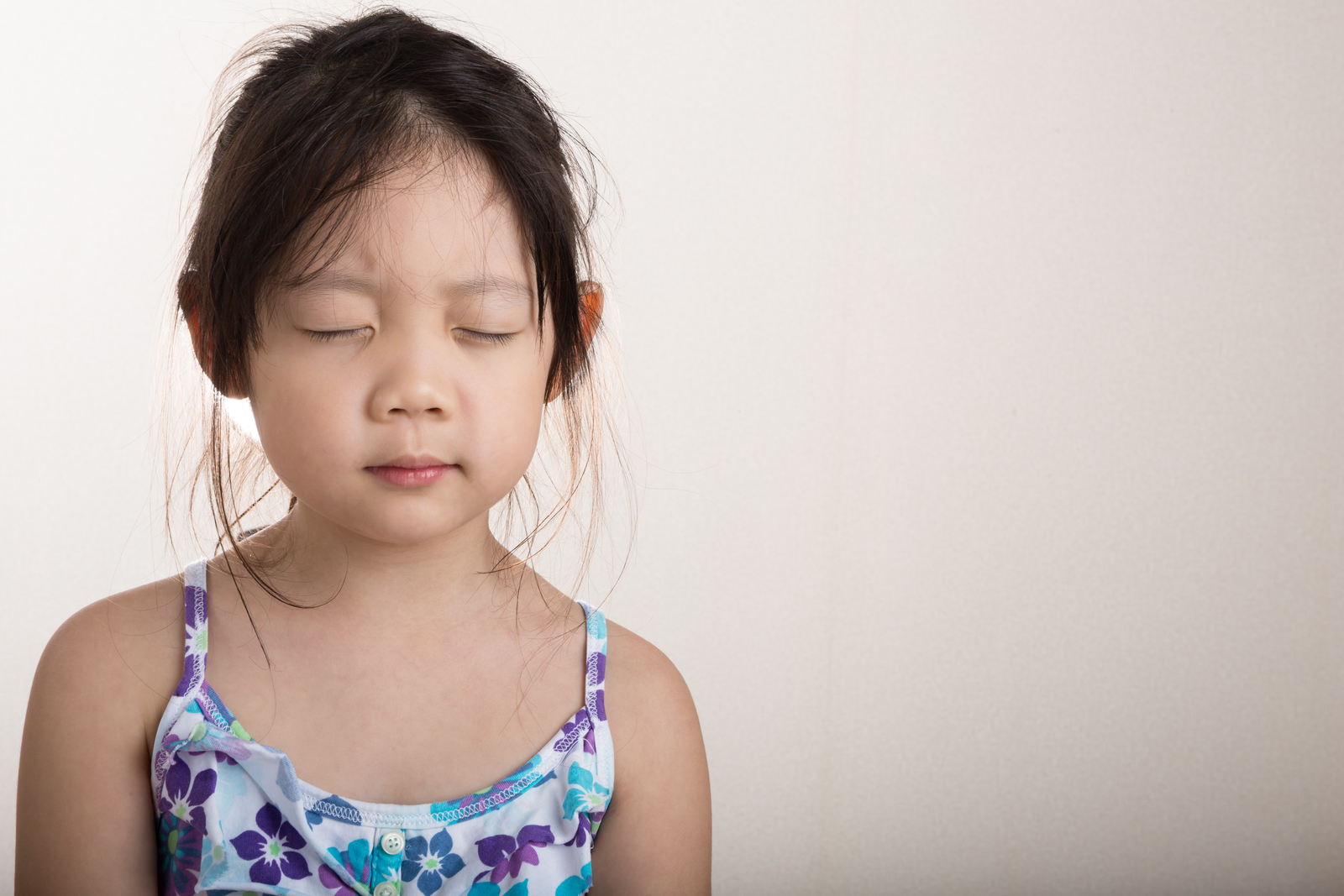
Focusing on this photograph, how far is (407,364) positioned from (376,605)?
196 mm

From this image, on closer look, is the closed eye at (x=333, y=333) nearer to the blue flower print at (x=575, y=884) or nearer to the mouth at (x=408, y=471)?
the mouth at (x=408, y=471)

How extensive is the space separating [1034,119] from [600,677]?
2.86ft

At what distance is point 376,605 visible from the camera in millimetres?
759

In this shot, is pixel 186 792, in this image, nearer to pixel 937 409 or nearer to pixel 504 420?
pixel 504 420

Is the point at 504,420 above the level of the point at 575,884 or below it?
above

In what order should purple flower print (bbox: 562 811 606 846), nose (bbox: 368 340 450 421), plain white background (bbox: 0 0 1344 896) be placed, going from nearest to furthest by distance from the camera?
1. nose (bbox: 368 340 450 421)
2. purple flower print (bbox: 562 811 606 846)
3. plain white background (bbox: 0 0 1344 896)

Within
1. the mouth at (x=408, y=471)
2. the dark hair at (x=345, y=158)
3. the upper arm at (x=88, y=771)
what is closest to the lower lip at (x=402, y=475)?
the mouth at (x=408, y=471)

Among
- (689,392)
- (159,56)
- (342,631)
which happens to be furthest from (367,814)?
(159,56)

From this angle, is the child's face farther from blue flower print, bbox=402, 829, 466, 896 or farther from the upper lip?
blue flower print, bbox=402, 829, 466, 896

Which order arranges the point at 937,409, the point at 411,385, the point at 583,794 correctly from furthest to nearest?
the point at 937,409, the point at 583,794, the point at 411,385

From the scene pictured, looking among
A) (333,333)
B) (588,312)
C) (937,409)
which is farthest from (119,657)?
(937,409)

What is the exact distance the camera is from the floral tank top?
69cm

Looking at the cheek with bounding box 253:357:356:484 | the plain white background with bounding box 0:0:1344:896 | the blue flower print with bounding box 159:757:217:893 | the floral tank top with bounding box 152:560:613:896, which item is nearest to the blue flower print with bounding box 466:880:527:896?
the floral tank top with bounding box 152:560:613:896

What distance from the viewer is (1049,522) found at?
1.39 metres
